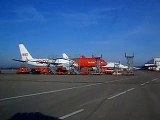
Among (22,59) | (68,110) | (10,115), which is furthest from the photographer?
(22,59)

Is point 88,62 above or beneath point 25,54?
beneath

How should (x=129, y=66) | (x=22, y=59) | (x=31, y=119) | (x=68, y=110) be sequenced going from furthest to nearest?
(x=22, y=59) → (x=129, y=66) → (x=68, y=110) → (x=31, y=119)

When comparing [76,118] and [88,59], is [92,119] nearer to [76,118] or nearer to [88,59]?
[76,118]

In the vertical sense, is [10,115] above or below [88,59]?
below

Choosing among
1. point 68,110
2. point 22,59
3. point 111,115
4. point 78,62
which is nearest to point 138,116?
point 111,115

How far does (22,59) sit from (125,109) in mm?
81843

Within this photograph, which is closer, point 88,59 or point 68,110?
point 68,110

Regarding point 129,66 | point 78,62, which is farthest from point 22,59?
point 129,66

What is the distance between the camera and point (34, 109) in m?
11.8

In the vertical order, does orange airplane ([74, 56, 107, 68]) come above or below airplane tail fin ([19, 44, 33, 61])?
below

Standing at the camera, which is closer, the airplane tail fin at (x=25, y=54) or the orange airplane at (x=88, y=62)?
the orange airplane at (x=88, y=62)

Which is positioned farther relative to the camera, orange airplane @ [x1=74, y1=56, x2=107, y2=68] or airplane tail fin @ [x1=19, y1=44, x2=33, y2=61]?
airplane tail fin @ [x1=19, y1=44, x2=33, y2=61]

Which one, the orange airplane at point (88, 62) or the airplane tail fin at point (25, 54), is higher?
the airplane tail fin at point (25, 54)

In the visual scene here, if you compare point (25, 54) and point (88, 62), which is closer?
point (88, 62)
